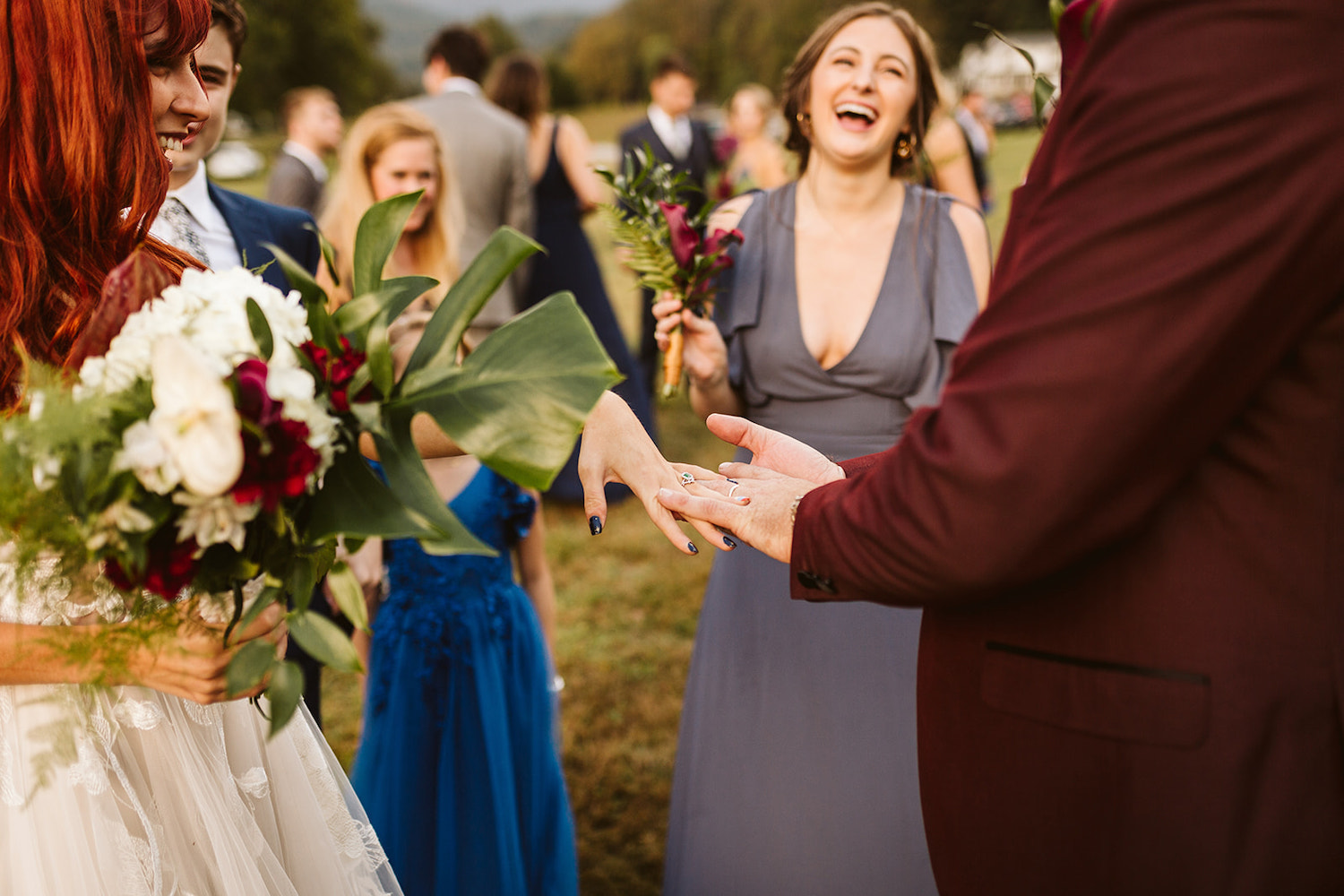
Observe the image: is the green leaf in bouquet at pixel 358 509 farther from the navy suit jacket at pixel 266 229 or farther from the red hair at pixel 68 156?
the navy suit jacket at pixel 266 229

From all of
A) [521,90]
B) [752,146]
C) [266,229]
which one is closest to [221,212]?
[266,229]

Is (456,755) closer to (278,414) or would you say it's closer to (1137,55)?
(278,414)

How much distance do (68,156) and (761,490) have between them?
113 cm

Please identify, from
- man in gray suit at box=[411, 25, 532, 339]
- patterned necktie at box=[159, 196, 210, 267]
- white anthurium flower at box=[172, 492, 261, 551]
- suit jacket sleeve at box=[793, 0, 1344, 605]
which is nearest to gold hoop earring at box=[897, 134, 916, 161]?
suit jacket sleeve at box=[793, 0, 1344, 605]

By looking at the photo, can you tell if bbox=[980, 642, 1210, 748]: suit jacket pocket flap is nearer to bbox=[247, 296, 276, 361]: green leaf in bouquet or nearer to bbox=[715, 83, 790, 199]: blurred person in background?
bbox=[247, 296, 276, 361]: green leaf in bouquet

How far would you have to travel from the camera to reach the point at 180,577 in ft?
3.41

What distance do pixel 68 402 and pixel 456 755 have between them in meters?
1.96

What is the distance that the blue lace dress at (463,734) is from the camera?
2.65m

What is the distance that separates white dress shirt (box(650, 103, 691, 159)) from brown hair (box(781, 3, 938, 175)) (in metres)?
5.04

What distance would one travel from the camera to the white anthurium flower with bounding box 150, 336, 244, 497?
909 mm

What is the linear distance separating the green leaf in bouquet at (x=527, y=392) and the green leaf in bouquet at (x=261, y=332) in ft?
0.49

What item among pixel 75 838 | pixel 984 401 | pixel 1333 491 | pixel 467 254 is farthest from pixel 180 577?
pixel 467 254

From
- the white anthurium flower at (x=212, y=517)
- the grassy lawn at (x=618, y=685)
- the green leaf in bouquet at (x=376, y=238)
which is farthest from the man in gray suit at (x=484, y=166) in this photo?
the white anthurium flower at (x=212, y=517)

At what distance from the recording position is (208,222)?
2453 mm
